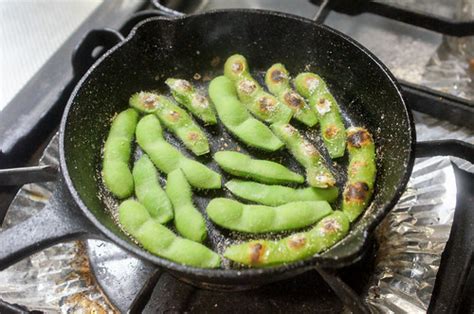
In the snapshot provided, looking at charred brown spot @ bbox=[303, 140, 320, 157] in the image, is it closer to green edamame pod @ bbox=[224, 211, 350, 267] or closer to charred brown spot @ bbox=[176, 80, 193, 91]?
green edamame pod @ bbox=[224, 211, 350, 267]

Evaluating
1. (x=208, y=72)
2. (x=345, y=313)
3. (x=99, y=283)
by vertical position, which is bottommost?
(x=99, y=283)

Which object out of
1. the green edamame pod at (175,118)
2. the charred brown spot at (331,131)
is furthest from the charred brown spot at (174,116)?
the charred brown spot at (331,131)

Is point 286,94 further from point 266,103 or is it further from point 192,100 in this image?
point 192,100

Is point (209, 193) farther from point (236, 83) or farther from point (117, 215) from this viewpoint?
point (236, 83)

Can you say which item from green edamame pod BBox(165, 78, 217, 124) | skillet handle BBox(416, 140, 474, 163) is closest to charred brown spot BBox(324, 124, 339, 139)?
skillet handle BBox(416, 140, 474, 163)

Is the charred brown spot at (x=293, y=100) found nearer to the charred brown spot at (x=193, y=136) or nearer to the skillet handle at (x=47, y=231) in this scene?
the charred brown spot at (x=193, y=136)

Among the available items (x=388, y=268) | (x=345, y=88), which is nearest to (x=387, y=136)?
(x=345, y=88)
